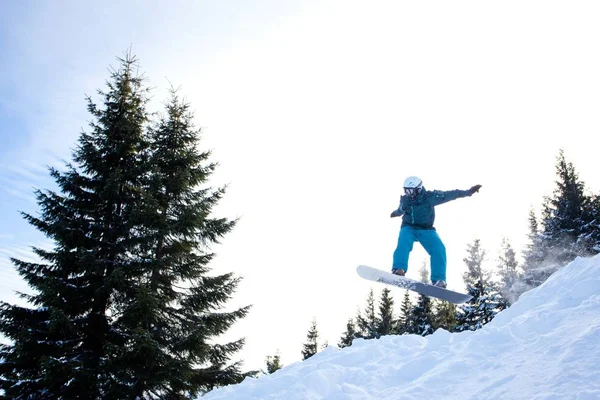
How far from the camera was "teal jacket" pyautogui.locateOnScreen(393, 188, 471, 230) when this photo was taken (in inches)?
336

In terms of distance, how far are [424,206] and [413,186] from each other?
488mm

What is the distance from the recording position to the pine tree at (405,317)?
28734mm

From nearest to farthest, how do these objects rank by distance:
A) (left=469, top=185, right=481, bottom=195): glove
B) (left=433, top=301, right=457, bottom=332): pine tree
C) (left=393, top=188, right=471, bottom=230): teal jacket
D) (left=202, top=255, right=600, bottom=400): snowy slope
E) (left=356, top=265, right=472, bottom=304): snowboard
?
(left=202, top=255, right=600, bottom=400): snowy slope < (left=469, top=185, right=481, bottom=195): glove < (left=356, top=265, right=472, bottom=304): snowboard < (left=393, top=188, right=471, bottom=230): teal jacket < (left=433, top=301, right=457, bottom=332): pine tree

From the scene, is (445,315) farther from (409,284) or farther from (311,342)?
(409,284)

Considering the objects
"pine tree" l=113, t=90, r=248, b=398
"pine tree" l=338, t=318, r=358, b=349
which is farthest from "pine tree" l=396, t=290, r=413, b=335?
"pine tree" l=113, t=90, r=248, b=398

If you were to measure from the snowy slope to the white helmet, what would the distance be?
294cm

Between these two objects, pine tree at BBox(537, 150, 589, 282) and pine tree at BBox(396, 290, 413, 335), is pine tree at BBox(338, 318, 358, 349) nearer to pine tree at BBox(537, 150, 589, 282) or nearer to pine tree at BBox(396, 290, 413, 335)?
pine tree at BBox(396, 290, 413, 335)

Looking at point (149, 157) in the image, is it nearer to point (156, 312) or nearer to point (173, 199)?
point (173, 199)

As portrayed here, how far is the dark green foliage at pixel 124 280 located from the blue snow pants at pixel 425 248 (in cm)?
529

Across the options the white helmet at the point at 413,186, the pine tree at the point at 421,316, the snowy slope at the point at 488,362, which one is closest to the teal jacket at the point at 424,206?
the white helmet at the point at 413,186

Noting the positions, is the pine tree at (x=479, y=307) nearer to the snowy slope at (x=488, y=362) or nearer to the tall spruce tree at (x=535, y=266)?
the tall spruce tree at (x=535, y=266)

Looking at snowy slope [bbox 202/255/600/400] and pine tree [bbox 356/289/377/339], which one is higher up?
pine tree [bbox 356/289/377/339]

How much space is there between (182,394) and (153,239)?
4.08 m

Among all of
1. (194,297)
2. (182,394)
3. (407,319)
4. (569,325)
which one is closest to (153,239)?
(194,297)
